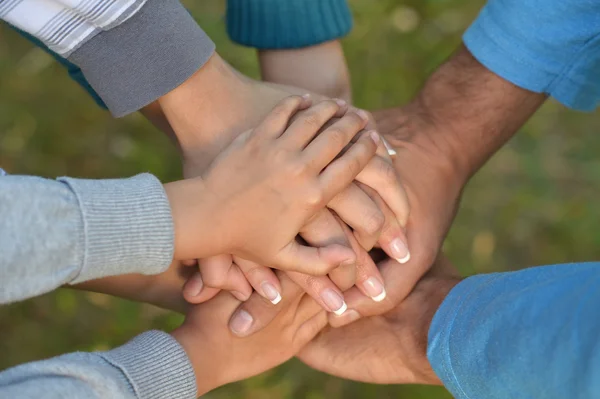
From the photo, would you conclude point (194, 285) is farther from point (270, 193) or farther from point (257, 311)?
point (270, 193)

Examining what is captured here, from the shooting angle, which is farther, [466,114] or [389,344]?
[466,114]

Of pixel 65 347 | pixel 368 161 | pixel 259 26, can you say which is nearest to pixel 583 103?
pixel 368 161

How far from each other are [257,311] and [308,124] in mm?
246

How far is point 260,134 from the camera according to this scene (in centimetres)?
83

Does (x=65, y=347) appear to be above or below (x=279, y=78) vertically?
below

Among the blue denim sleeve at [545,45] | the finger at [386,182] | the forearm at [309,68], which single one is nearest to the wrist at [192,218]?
the finger at [386,182]

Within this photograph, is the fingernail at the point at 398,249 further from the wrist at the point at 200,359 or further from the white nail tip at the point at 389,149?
the wrist at the point at 200,359

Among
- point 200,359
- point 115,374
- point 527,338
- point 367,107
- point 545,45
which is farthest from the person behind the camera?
point 367,107

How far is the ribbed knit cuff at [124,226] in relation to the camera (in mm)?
696

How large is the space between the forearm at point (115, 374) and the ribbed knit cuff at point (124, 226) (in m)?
0.09

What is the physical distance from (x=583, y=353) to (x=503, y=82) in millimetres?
555

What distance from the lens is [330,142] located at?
83 cm

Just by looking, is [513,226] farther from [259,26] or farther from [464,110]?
[259,26]

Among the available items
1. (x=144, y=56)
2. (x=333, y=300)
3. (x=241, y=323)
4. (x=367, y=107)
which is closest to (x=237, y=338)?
(x=241, y=323)
